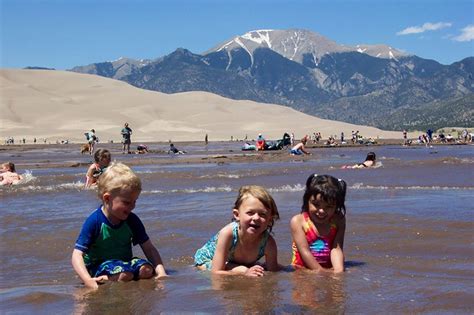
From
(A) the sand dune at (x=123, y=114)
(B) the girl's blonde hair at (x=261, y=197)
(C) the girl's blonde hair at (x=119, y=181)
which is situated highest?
(A) the sand dune at (x=123, y=114)

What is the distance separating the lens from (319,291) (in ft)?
17.3

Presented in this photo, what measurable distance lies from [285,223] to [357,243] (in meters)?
1.76

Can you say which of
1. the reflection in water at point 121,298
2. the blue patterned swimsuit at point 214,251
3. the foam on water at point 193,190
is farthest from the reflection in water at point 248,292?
the foam on water at point 193,190

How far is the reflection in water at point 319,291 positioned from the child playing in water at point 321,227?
0.78 feet

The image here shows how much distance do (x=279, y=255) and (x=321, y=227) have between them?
1142 millimetres

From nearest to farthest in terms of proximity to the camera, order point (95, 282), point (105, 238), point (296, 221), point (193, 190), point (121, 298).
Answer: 1. point (121, 298)
2. point (95, 282)
3. point (105, 238)
4. point (296, 221)
5. point (193, 190)

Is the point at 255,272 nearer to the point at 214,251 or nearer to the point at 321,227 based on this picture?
the point at 214,251

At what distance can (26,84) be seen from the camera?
142m

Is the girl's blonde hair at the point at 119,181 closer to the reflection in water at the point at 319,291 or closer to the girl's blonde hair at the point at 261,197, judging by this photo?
the girl's blonde hair at the point at 261,197

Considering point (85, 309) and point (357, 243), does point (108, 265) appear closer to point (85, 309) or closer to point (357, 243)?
point (85, 309)

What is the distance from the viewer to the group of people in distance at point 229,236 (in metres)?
5.76

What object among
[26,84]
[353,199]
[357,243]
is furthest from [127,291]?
[26,84]

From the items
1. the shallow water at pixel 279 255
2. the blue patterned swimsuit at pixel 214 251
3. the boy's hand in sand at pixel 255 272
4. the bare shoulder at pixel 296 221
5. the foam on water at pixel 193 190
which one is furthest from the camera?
the foam on water at pixel 193 190

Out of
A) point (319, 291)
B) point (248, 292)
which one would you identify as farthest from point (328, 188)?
point (248, 292)
